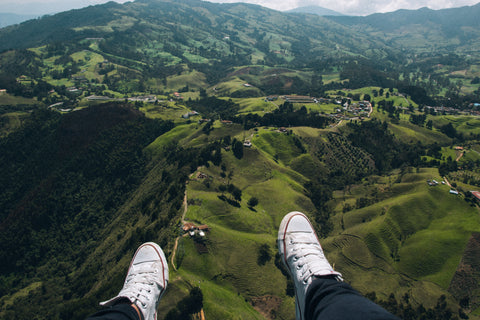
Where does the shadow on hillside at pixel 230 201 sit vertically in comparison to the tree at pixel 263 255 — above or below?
above

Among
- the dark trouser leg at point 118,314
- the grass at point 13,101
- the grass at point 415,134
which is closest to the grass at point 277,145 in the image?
the grass at point 415,134

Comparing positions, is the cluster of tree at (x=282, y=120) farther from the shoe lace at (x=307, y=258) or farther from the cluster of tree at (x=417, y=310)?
the shoe lace at (x=307, y=258)

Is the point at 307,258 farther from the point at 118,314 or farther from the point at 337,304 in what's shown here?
the point at 118,314

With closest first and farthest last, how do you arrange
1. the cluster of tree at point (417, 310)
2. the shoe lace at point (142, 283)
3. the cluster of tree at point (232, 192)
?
the shoe lace at point (142, 283) → the cluster of tree at point (417, 310) → the cluster of tree at point (232, 192)

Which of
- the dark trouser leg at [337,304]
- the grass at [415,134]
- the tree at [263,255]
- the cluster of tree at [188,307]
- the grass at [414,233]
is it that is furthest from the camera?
the grass at [415,134]

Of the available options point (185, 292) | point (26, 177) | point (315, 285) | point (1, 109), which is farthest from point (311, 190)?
point (1, 109)

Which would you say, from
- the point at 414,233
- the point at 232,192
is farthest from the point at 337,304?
the point at 414,233

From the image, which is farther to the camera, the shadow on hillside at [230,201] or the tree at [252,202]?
the tree at [252,202]

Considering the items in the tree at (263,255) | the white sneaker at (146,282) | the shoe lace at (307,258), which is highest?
the shoe lace at (307,258)

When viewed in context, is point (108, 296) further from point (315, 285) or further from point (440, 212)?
point (440, 212)
